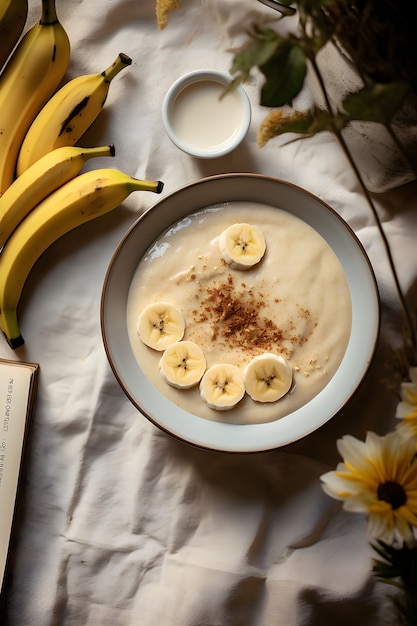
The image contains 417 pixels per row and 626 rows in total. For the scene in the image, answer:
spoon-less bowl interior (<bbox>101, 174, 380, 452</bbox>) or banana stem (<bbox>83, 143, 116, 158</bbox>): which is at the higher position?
banana stem (<bbox>83, 143, 116, 158</bbox>)

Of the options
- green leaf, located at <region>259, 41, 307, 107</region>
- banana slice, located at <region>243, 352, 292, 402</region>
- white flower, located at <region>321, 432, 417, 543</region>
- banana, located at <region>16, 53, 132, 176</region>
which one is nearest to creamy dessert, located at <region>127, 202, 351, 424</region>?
banana slice, located at <region>243, 352, 292, 402</region>

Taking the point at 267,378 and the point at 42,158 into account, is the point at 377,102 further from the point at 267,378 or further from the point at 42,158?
the point at 42,158

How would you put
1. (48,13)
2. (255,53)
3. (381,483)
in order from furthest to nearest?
(48,13) < (381,483) < (255,53)

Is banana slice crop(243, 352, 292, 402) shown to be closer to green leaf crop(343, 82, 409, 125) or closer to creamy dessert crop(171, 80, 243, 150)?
creamy dessert crop(171, 80, 243, 150)

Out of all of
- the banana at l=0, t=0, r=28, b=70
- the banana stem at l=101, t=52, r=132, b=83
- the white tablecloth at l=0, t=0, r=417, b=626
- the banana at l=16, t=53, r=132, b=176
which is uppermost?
the banana at l=0, t=0, r=28, b=70

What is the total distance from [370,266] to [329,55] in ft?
1.22

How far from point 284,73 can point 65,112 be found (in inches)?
27.4

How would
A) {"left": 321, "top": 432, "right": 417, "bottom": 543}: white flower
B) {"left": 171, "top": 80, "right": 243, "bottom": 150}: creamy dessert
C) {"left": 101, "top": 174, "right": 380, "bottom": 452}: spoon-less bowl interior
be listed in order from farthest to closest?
1. {"left": 171, "top": 80, "right": 243, "bottom": 150}: creamy dessert
2. {"left": 101, "top": 174, "right": 380, "bottom": 452}: spoon-less bowl interior
3. {"left": 321, "top": 432, "right": 417, "bottom": 543}: white flower

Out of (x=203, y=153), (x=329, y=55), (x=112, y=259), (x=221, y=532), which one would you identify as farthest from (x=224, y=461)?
(x=329, y=55)

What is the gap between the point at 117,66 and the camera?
4.01 ft

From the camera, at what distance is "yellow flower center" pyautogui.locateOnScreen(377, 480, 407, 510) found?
29.1 inches

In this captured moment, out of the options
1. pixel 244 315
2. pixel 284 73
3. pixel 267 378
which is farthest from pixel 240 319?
pixel 284 73

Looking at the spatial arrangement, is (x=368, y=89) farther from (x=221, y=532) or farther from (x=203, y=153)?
(x=221, y=532)

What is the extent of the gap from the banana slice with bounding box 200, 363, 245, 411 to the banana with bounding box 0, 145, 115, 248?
0.46m
